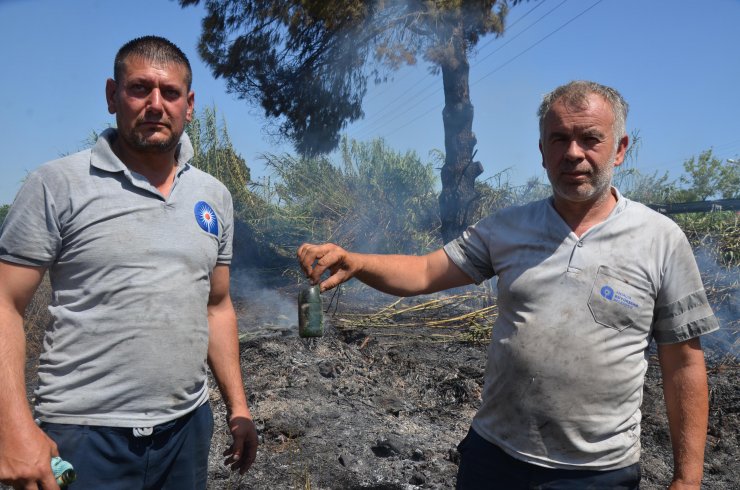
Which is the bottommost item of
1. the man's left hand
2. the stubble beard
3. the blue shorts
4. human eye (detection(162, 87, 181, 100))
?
the man's left hand

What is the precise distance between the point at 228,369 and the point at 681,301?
1700 millimetres

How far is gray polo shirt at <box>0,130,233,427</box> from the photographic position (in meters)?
1.98

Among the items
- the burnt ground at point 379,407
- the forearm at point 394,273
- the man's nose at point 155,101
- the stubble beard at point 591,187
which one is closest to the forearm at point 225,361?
the forearm at point 394,273

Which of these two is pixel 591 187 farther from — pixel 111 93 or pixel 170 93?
pixel 111 93

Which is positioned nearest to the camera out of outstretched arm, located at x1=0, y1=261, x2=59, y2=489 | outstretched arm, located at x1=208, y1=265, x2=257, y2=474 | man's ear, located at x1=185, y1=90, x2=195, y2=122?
outstretched arm, located at x1=0, y1=261, x2=59, y2=489

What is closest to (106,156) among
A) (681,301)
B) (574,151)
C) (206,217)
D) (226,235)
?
(206,217)

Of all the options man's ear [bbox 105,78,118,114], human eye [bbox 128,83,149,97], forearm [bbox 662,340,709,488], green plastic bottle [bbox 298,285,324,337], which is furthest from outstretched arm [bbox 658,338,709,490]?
man's ear [bbox 105,78,118,114]

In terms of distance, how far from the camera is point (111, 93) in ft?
7.63

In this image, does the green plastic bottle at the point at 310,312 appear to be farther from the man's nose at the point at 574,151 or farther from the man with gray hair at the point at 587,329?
the man's nose at the point at 574,151

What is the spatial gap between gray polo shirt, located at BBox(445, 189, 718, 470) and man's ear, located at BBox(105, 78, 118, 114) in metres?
1.58

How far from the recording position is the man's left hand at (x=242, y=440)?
8.26 feet

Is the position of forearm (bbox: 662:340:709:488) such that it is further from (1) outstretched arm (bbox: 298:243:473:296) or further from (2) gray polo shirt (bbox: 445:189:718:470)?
(1) outstretched arm (bbox: 298:243:473:296)

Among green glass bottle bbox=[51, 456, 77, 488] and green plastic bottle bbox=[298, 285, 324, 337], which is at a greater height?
green plastic bottle bbox=[298, 285, 324, 337]

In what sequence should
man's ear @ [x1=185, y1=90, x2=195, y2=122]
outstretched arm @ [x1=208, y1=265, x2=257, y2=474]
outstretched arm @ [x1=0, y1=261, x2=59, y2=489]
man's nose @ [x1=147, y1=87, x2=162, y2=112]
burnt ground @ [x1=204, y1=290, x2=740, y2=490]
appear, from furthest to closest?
burnt ground @ [x1=204, y1=290, x2=740, y2=490], outstretched arm @ [x1=208, y1=265, x2=257, y2=474], man's ear @ [x1=185, y1=90, x2=195, y2=122], man's nose @ [x1=147, y1=87, x2=162, y2=112], outstretched arm @ [x1=0, y1=261, x2=59, y2=489]
